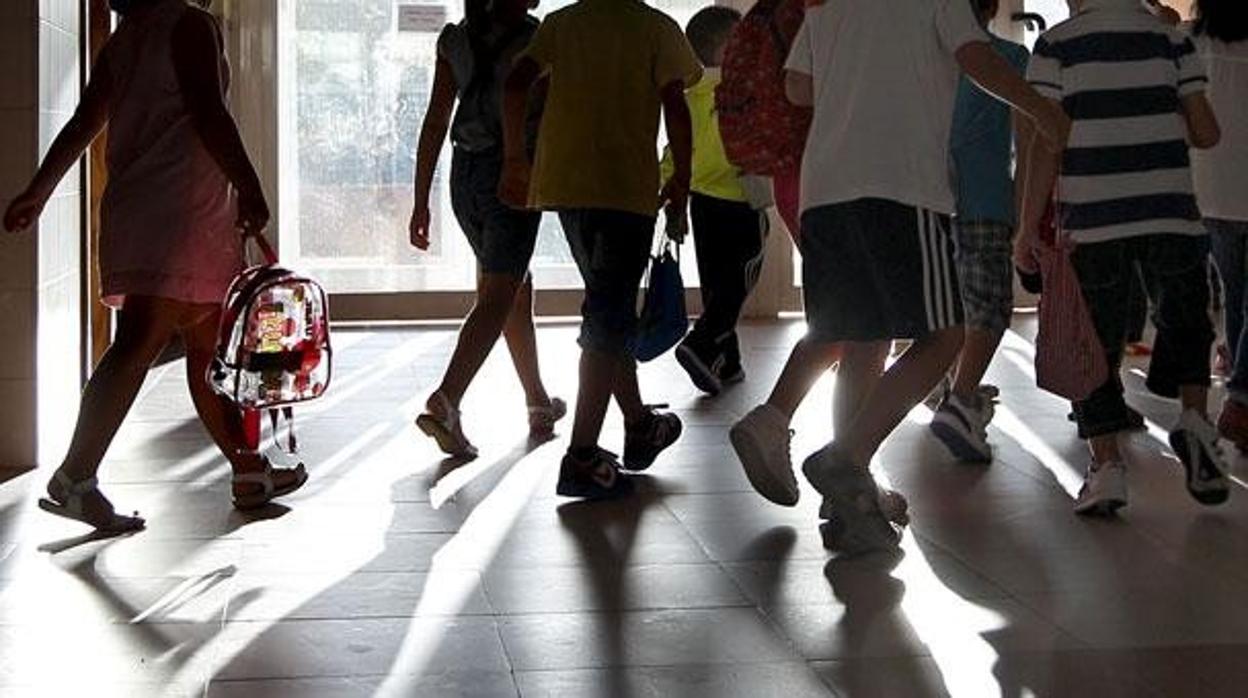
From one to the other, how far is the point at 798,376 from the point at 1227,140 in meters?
2.08

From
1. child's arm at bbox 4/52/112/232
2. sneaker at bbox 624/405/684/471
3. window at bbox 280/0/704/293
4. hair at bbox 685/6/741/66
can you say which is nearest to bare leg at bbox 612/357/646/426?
sneaker at bbox 624/405/684/471

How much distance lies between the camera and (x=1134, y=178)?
517 cm

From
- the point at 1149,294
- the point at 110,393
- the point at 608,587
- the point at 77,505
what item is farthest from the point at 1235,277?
the point at 77,505

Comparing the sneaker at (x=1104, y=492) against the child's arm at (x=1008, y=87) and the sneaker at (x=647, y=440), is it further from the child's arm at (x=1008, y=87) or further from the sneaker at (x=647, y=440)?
the sneaker at (x=647, y=440)

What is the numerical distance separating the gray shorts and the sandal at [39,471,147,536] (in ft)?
8.11

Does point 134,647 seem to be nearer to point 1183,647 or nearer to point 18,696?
point 18,696

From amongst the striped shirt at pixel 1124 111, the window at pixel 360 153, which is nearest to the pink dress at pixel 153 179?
the striped shirt at pixel 1124 111

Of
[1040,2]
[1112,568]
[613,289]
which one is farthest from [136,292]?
[1040,2]

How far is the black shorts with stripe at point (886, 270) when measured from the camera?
4668 mm

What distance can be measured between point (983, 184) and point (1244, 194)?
0.89 m

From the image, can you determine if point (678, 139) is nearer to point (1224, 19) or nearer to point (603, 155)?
point (603, 155)

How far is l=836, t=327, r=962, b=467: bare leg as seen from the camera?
4.71 m

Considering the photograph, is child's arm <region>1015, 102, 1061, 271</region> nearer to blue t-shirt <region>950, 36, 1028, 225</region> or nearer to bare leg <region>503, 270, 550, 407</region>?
blue t-shirt <region>950, 36, 1028, 225</region>

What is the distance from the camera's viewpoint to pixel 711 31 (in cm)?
741
